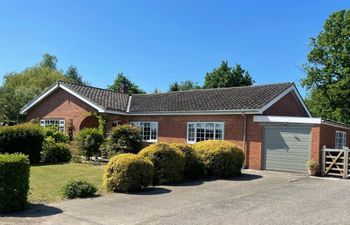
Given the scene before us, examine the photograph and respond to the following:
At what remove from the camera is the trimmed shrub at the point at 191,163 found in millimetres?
16031

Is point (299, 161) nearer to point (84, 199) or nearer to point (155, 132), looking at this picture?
point (155, 132)

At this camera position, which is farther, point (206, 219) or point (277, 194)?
point (277, 194)

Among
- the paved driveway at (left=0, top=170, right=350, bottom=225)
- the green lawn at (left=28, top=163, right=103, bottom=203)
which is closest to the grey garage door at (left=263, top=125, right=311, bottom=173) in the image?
the paved driveway at (left=0, top=170, right=350, bottom=225)

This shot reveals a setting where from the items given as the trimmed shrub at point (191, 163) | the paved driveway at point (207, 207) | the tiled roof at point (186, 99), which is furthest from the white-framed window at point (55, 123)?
the paved driveway at point (207, 207)

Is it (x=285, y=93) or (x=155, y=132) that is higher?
(x=285, y=93)

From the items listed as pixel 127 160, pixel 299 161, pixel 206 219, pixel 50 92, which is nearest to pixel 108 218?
pixel 206 219

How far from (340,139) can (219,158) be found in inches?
385

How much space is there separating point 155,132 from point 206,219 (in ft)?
56.8

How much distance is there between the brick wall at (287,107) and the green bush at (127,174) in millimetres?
10727

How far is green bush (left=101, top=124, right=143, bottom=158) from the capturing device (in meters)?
20.7

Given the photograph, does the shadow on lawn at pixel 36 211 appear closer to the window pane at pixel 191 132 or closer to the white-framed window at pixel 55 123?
the window pane at pixel 191 132

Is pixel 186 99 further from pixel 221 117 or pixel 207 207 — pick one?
pixel 207 207

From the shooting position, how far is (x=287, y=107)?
2447 centimetres

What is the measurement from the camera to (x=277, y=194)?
12.8 meters
